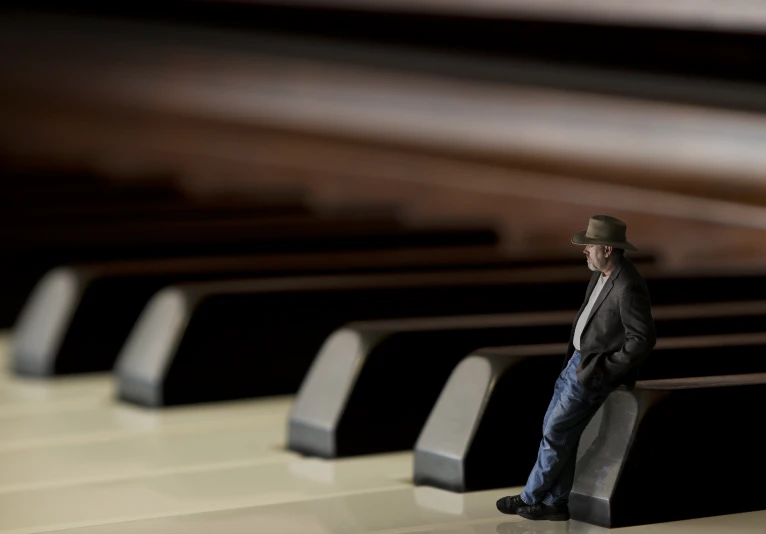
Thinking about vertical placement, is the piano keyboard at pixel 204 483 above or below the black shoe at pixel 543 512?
below

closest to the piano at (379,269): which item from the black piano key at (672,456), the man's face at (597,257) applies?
the black piano key at (672,456)

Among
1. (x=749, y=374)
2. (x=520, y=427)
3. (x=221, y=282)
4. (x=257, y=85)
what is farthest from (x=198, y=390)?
(x=257, y=85)

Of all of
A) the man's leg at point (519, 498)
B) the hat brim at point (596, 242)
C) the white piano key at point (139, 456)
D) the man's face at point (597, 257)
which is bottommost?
the white piano key at point (139, 456)

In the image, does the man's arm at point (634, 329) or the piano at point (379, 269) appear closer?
the man's arm at point (634, 329)

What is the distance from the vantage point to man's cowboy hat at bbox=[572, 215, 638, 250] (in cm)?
141

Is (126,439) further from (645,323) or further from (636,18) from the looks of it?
(636,18)

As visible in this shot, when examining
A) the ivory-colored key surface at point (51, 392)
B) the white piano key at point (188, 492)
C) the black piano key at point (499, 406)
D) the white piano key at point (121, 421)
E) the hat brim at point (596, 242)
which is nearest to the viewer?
the hat brim at point (596, 242)

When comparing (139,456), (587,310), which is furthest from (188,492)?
(587,310)

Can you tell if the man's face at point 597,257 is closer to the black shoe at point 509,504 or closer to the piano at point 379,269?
the piano at point 379,269

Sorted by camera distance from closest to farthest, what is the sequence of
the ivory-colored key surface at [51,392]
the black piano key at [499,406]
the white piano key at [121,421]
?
the black piano key at [499,406] < the white piano key at [121,421] < the ivory-colored key surface at [51,392]

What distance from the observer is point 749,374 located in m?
1.68

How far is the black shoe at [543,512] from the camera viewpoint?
4.80ft

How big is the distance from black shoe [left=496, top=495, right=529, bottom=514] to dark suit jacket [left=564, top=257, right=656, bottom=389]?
15 cm

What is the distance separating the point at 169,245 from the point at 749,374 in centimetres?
155
